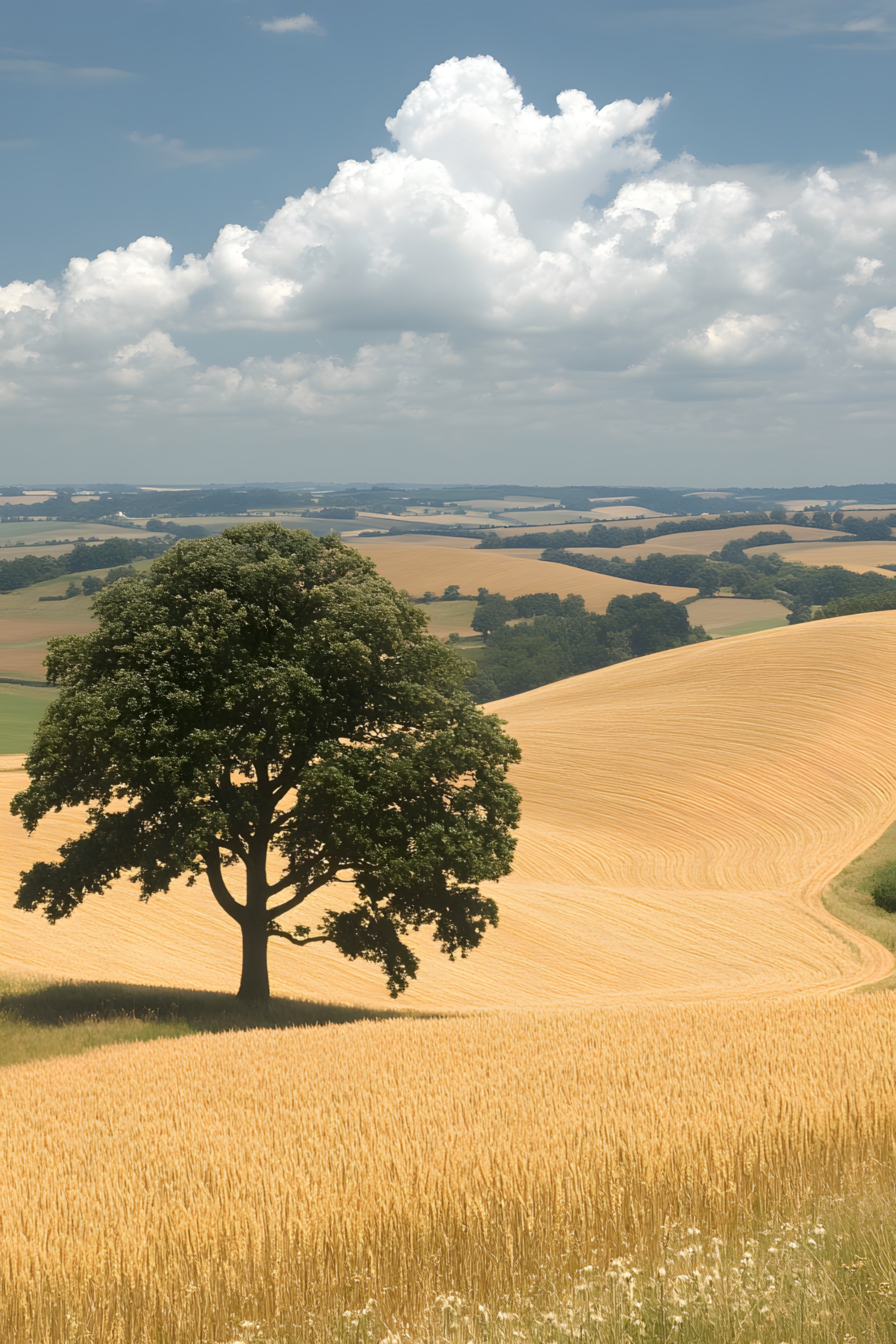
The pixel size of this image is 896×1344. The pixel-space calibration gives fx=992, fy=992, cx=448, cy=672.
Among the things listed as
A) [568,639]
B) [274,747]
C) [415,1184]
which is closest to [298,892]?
[274,747]

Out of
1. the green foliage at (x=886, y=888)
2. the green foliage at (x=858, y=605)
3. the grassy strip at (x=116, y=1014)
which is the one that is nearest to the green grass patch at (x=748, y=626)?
the green foliage at (x=858, y=605)

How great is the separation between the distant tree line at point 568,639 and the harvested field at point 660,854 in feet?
256

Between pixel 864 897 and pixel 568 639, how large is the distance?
138 metres

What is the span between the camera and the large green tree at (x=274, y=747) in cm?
2339

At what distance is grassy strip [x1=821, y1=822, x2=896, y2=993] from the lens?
44.2m

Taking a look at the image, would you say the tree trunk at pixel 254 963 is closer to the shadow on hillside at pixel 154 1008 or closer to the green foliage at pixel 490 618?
the shadow on hillside at pixel 154 1008

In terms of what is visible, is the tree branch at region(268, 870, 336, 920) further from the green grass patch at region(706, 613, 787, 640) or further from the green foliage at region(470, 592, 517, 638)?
the green grass patch at region(706, 613, 787, 640)

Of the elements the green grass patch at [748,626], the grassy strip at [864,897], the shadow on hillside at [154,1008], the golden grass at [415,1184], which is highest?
the golden grass at [415,1184]

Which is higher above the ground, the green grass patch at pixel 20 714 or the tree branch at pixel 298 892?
the tree branch at pixel 298 892

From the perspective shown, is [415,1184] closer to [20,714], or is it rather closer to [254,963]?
[254,963]

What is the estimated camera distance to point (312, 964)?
37625 millimetres

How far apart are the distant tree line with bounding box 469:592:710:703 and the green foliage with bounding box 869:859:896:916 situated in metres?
115

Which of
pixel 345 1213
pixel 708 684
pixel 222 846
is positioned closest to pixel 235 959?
pixel 222 846

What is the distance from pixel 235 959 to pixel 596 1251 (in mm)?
30515
